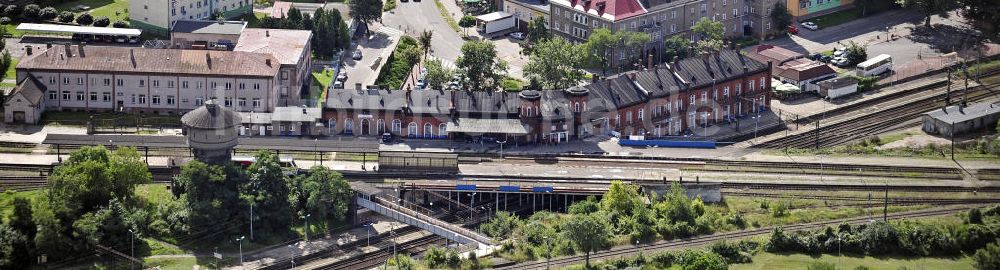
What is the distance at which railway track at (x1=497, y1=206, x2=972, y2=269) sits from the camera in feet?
520

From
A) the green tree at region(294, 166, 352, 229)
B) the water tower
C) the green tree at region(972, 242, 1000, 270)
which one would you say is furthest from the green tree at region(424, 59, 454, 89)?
the green tree at region(972, 242, 1000, 270)

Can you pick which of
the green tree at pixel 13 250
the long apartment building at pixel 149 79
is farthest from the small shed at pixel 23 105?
the green tree at pixel 13 250

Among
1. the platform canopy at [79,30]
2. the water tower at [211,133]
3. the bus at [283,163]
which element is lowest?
the bus at [283,163]

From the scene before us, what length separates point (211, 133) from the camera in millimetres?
163125

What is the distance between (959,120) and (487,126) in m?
46.9

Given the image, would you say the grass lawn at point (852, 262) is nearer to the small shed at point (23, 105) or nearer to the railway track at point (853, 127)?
the railway track at point (853, 127)

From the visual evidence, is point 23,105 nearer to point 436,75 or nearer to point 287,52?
point 287,52

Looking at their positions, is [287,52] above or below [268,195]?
above

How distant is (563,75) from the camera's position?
627 feet

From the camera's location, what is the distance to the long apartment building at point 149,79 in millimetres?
182875

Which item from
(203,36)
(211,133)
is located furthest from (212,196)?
(203,36)

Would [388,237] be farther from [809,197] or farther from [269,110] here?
[809,197]

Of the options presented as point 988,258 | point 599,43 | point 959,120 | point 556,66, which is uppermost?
point 599,43

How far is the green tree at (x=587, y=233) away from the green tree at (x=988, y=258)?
2987cm
